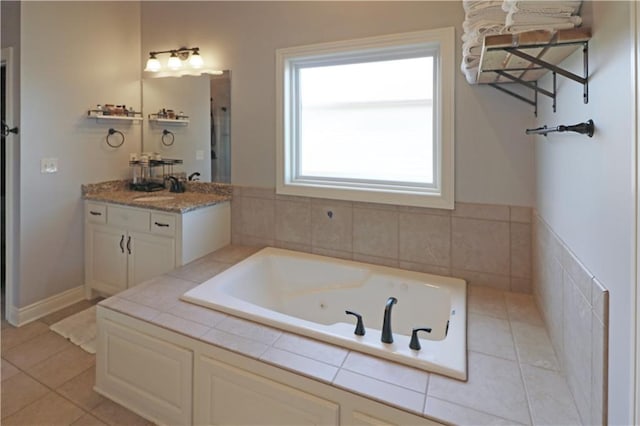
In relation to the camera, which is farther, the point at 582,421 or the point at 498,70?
the point at 498,70

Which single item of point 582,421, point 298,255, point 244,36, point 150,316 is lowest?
point 582,421

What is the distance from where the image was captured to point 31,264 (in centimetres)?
272

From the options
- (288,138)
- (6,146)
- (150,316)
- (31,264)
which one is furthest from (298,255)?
(6,146)

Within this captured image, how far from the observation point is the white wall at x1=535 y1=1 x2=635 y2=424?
83 centimetres

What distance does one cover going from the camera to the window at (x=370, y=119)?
228 centimetres

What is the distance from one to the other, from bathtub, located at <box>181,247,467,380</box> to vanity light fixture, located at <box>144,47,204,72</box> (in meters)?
1.72

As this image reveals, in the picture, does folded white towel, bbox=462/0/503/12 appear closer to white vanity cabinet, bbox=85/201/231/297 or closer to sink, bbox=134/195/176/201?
white vanity cabinet, bbox=85/201/231/297

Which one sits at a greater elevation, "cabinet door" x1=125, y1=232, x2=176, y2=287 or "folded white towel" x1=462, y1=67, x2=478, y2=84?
"folded white towel" x1=462, y1=67, x2=478, y2=84

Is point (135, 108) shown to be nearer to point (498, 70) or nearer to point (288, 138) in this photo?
point (288, 138)

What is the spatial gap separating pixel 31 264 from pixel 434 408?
3028 millimetres

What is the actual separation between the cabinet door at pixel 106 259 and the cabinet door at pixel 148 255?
0.10 m

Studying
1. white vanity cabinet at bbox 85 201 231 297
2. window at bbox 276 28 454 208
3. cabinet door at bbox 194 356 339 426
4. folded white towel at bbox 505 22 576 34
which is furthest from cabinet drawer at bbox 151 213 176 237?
folded white towel at bbox 505 22 576 34

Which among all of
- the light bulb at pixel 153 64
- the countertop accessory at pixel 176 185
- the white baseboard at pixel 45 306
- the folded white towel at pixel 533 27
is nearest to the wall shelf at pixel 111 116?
the light bulb at pixel 153 64

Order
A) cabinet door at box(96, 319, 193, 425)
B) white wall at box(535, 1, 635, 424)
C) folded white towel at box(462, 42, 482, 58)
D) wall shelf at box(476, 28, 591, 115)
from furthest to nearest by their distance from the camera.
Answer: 1. cabinet door at box(96, 319, 193, 425)
2. folded white towel at box(462, 42, 482, 58)
3. wall shelf at box(476, 28, 591, 115)
4. white wall at box(535, 1, 635, 424)
